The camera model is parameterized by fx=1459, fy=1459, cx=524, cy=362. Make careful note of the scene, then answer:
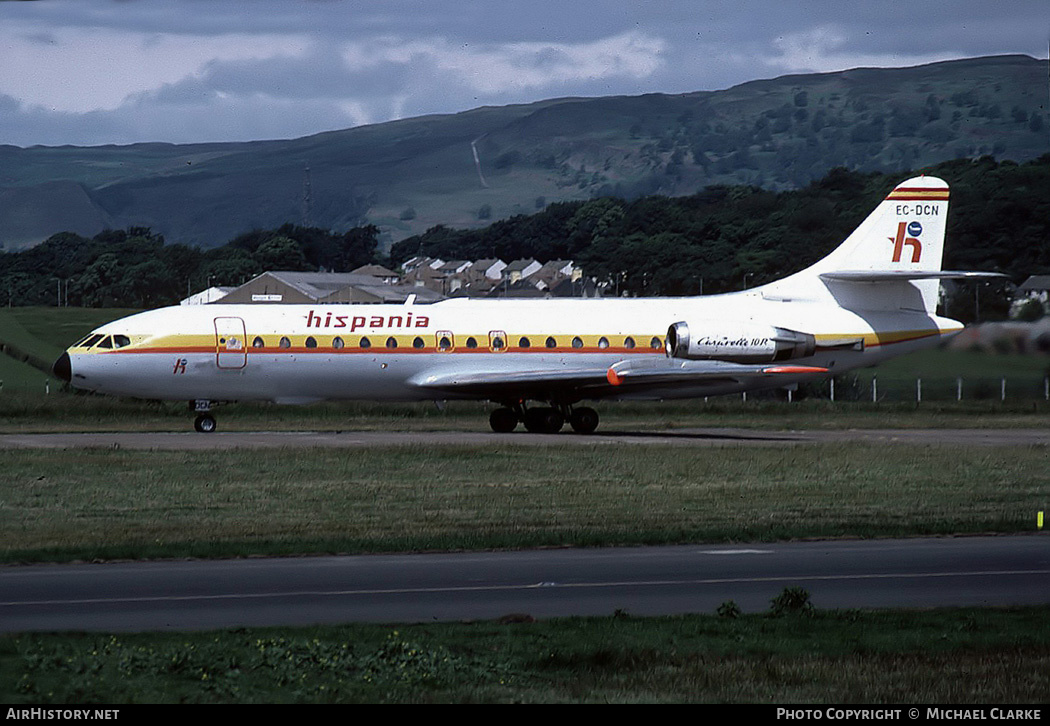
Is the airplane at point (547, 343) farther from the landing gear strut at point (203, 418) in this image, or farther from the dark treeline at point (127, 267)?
the dark treeline at point (127, 267)

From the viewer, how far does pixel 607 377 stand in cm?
4075

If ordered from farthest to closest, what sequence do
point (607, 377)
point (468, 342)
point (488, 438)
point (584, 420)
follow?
point (584, 420) < point (468, 342) < point (607, 377) < point (488, 438)

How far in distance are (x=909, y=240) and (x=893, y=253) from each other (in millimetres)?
579

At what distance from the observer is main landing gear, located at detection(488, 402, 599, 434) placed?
42406 mm

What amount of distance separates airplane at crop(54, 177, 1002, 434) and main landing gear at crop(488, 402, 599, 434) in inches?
1.7

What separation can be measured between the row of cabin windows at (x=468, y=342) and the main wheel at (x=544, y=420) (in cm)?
206

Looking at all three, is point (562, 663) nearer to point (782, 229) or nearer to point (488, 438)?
point (488, 438)

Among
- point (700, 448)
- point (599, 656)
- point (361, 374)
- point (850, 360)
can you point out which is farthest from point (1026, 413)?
point (599, 656)

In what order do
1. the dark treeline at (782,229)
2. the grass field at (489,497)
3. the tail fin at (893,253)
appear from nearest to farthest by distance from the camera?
the grass field at (489,497), the dark treeline at (782,229), the tail fin at (893,253)

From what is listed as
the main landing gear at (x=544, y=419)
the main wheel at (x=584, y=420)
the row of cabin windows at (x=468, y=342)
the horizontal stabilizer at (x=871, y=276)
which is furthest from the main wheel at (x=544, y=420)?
the horizontal stabilizer at (x=871, y=276)

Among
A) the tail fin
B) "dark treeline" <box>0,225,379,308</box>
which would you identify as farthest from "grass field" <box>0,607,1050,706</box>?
"dark treeline" <box>0,225,379,308</box>

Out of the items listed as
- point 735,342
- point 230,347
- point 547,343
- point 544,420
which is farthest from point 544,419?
point 230,347

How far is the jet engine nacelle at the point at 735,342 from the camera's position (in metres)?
40.7

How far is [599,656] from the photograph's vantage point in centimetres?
1236
